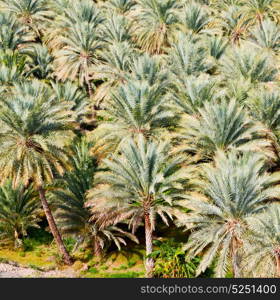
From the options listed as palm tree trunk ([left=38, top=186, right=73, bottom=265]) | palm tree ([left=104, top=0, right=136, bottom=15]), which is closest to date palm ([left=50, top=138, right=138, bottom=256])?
palm tree trunk ([left=38, top=186, right=73, bottom=265])

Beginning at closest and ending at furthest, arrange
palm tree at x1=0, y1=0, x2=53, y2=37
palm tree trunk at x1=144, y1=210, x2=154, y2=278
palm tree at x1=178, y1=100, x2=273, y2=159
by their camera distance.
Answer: palm tree trunk at x1=144, y1=210, x2=154, y2=278 → palm tree at x1=178, y1=100, x2=273, y2=159 → palm tree at x1=0, y1=0, x2=53, y2=37

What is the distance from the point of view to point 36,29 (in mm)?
42125

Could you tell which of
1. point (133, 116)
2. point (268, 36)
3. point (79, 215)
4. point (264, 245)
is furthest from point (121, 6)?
point (264, 245)

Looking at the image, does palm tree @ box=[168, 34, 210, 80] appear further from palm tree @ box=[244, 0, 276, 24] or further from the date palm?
palm tree @ box=[244, 0, 276, 24]

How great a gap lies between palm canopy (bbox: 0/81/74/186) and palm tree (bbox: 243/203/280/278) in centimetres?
990

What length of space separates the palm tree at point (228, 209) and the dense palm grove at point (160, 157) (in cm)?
5

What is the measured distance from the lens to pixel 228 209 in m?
17.4

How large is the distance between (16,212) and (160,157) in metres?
11.4

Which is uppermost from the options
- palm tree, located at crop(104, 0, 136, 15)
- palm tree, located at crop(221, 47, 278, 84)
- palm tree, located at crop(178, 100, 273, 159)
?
palm tree, located at crop(104, 0, 136, 15)

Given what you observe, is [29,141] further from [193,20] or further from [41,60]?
[193,20]

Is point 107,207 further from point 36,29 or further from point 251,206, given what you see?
point 36,29

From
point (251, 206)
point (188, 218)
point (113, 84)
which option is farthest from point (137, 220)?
point (113, 84)

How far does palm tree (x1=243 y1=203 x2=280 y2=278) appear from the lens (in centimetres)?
1593

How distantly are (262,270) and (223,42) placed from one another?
22666mm
